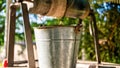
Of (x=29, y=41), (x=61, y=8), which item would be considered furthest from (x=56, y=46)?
(x=61, y=8)

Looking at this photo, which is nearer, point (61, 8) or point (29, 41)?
point (29, 41)

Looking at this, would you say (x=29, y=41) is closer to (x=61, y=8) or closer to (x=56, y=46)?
(x=56, y=46)

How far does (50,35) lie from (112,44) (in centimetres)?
640

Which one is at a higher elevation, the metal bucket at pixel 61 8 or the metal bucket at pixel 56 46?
the metal bucket at pixel 61 8

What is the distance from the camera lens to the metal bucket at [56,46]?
3.00 meters

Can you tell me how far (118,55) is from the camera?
30.3ft

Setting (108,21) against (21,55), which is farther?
(21,55)

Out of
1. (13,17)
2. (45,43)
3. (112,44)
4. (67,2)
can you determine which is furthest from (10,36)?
(112,44)

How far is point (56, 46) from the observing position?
3023 mm

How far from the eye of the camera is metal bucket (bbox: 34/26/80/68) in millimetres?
3004

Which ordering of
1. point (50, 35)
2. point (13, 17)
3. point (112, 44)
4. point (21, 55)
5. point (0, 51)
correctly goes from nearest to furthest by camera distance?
point (50, 35) < point (13, 17) < point (112, 44) < point (21, 55) < point (0, 51)

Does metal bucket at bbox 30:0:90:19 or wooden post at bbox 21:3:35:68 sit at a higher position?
metal bucket at bbox 30:0:90:19

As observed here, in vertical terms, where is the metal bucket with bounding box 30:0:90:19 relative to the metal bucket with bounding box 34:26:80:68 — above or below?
above

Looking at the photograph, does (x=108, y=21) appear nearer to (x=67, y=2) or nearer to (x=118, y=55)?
(x=118, y=55)
